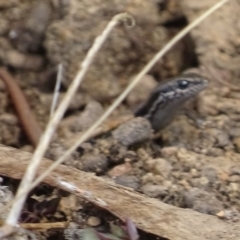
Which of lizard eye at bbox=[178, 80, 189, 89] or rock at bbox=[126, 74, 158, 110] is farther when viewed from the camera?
rock at bbox=[126, 74, 158, 110]

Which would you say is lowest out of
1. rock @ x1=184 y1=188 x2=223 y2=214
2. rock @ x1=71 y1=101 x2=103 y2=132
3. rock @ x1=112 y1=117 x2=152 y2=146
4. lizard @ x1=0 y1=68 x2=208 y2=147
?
rock @ x1=184 y1=188 x2=223 y2=214

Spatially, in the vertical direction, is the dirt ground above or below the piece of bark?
above

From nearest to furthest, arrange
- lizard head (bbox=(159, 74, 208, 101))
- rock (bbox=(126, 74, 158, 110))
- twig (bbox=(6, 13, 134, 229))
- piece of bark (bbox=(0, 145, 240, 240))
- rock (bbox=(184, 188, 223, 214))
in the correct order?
twig (bbox=(6, 13, 134, 229)) < piece of bark (bbox=(0, 145, 240, 240)) < rock (bbox=(184, 188, 223, 214)) < lizard head (bbox=(159, 74, 208, 101)) < rock (bbox=(126, 74, 158, 110))

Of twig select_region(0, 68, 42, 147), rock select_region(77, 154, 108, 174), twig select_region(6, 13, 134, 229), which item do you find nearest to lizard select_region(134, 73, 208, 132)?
twig select_region(0, 68, 42, 147)

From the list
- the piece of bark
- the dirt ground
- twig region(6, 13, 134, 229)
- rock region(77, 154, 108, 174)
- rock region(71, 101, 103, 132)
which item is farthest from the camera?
rock region(71, 101, 103, 132)

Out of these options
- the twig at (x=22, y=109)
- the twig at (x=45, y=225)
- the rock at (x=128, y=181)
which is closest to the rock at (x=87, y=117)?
the twig at (x=22, y=109)

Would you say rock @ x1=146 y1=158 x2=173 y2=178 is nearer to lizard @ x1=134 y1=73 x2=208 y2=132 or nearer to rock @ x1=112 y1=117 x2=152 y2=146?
rock @ x1=112 y1=117 x2=152 y2=146
